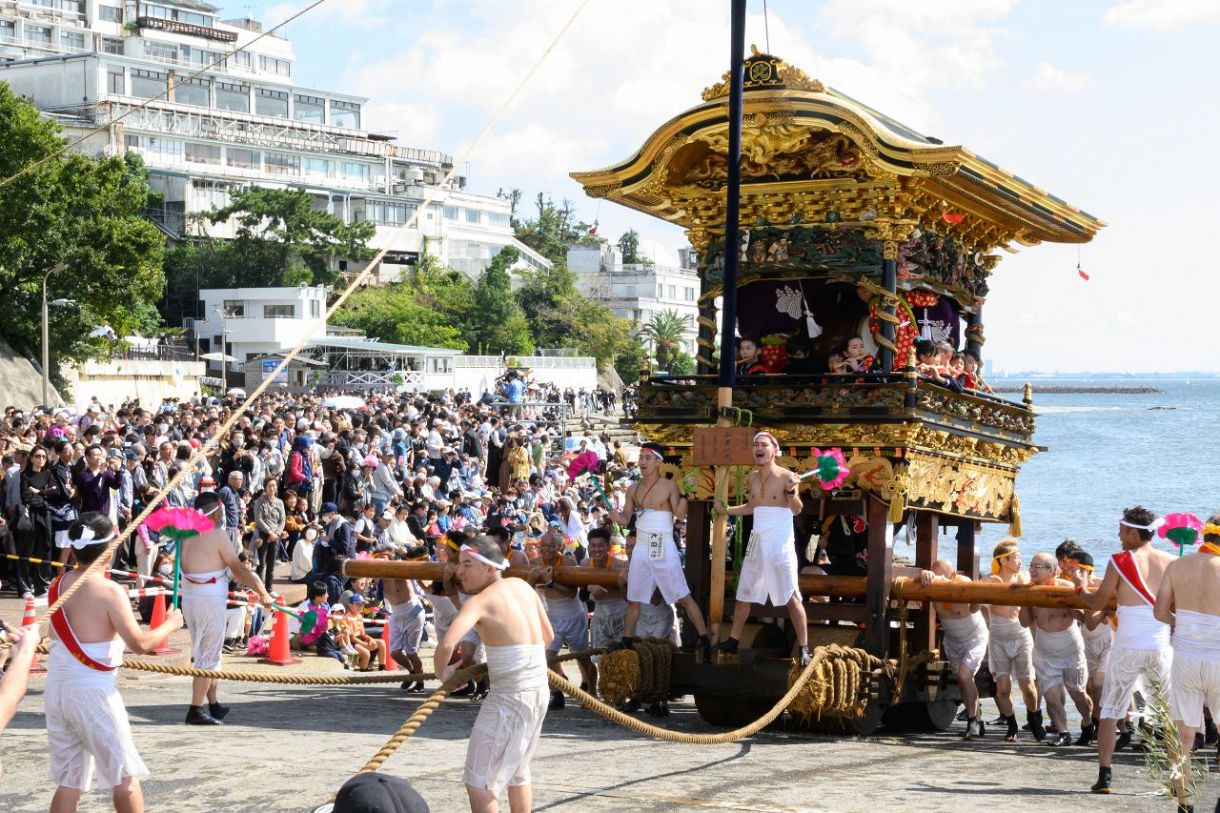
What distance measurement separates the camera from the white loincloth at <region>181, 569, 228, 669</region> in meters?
13.0

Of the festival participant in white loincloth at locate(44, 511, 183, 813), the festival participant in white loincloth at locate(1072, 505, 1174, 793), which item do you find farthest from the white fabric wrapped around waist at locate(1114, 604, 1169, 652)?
the festival participant in white loincloth at locate(44, 511, 183, 813)

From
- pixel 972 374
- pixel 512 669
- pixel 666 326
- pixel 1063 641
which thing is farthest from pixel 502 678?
pixel 666 326

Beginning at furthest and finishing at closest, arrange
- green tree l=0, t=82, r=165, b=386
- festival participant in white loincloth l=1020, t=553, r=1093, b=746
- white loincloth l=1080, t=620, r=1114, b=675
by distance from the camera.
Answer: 1. green tree l=0, t=82, r=165, b=386
2. white loincloth l=1080, t=620, r=1114, b=675
3. festival participant in white loincloth l=1020, t=553, r=1093, b=746

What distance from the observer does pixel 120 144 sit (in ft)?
258

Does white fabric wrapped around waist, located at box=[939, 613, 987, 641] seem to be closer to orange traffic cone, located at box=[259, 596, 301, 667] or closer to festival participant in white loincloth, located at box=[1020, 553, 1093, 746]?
festival participant in white loincloth, located at box=[1020, 553, 1093, 746]

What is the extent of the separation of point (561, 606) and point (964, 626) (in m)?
3.79

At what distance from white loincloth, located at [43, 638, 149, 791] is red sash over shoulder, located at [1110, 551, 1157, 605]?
267 inches

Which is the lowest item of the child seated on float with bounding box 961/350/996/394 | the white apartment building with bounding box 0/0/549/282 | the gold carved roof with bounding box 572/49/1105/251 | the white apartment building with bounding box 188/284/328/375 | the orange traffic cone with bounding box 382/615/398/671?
Answer: the orange traffic cone with bounding box 382/615/398/671

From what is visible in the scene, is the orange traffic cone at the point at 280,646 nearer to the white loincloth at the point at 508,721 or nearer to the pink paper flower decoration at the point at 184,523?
the pink paper flower decoration at the point at 184,523

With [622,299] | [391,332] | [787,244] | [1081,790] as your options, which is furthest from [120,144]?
[1081,790]

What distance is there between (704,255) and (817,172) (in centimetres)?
151

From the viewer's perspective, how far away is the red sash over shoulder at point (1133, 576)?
11.4m

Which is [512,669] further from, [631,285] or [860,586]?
[631,285]

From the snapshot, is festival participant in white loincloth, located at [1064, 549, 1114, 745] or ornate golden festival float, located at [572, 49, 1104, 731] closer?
festival participant in white loincloth, located at [1064, 549, 1114, 745]
